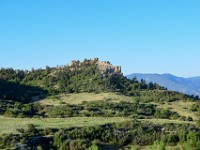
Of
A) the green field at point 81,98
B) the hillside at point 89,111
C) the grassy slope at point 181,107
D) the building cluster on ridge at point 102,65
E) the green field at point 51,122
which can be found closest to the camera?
the hillside at point 89,111

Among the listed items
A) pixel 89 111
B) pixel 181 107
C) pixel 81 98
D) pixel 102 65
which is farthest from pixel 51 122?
pixel 102 65

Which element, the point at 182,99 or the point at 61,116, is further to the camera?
the point at 182,99

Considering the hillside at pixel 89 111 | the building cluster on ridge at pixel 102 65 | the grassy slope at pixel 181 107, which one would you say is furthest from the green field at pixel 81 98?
the building cluster on ridge at pixel 102 65

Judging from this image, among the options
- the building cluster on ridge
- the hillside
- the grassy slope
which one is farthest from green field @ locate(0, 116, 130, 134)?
the building cluster on ridge

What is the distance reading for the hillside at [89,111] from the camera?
5803 cm

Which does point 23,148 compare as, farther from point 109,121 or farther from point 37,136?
point 109,121

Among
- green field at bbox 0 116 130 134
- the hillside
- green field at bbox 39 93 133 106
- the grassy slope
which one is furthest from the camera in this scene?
green field at bbox 39 93 133 106

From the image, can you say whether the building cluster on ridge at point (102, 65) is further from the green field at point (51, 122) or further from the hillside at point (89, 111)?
the green field at point (51, 122)

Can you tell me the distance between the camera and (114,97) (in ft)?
301

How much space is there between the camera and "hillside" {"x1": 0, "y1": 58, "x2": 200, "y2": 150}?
5803cm

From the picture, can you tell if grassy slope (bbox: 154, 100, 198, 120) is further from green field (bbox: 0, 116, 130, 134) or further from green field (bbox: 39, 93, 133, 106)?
green field (bbox: 0, 116, 130, 134)

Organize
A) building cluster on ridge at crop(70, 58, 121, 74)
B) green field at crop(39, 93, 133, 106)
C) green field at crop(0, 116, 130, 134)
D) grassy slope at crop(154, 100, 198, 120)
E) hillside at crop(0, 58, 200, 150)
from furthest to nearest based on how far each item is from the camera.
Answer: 1. building cluster on ridge at crop(70, 58, 121, 74)
2. green field at crop(39, 93, 133, 106)
3. grassy slope at crop(154, 100, 198, 120)
4. green field at crop(0, 116, 130, 134)
5. hillside at crop(0, 58, 200, 150)

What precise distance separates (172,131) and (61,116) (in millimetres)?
18272

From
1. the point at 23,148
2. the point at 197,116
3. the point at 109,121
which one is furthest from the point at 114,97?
the point at 23,148
